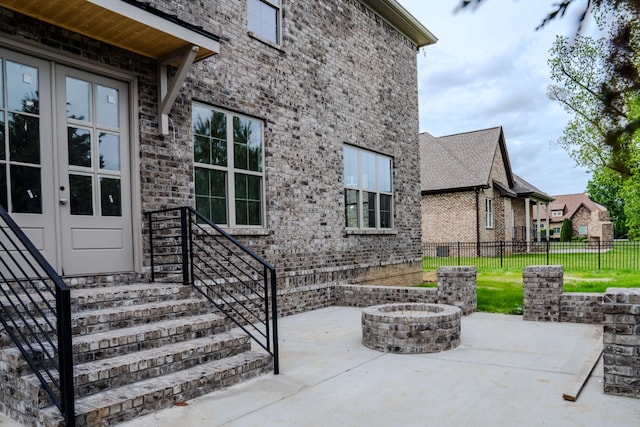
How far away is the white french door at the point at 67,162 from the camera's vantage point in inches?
194

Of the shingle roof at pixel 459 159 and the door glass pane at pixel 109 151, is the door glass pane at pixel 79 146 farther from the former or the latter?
the shingle roof at pixel 459 159

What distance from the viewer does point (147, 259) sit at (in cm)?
602

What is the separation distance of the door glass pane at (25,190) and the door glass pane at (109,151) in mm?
803

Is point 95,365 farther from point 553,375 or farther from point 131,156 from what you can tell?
point 553,375

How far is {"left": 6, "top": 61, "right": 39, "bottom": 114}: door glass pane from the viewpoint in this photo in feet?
16.1

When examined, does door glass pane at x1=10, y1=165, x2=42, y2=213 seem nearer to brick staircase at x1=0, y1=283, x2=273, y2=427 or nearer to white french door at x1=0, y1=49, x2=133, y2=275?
white french door at x1=0, y1=49, x2=133, y2=275

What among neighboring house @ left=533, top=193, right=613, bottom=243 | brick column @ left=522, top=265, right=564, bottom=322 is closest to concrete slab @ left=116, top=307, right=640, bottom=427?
brick column @ left=522, top=265, right=564, bottom=322

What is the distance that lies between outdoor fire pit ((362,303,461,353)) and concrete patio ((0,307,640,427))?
0.14 metres

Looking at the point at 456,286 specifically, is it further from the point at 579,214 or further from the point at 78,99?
the point at 579,214

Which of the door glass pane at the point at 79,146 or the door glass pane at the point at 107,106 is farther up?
the door glass pane at the point at 107,106

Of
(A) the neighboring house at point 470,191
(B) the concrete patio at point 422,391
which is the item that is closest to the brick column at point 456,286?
(B) the concrete patio at point 422,391

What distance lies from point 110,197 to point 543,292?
6.53m

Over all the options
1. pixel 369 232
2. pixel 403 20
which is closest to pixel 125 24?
pixel 369 232

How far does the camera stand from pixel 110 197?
5.74 m
